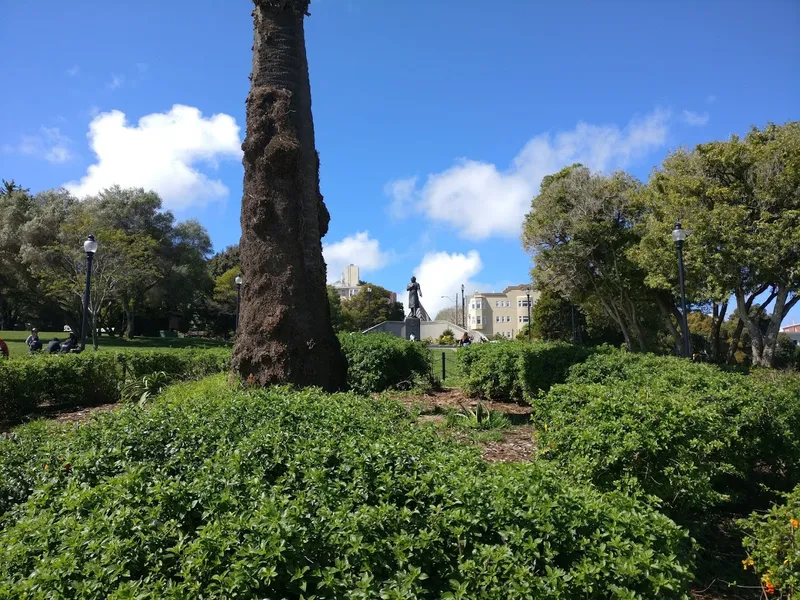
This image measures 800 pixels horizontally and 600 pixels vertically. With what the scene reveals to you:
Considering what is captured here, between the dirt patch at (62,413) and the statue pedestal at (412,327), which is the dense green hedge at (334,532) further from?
the statue pedestal at (412,327)

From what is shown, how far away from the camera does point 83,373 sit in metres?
9.57

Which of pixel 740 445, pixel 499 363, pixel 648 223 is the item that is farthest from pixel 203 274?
pixel 740 445

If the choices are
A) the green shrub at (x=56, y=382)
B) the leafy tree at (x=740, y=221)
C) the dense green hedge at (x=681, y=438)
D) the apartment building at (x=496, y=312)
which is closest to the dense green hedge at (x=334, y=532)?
the dense green hedge at (x=681, y=438)

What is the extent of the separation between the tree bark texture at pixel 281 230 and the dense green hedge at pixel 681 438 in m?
3.39

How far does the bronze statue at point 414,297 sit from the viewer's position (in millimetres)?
22719

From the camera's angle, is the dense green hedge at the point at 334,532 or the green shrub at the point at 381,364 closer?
the dense green hedge at the point at 334,532

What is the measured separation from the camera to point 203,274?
38.9 meters

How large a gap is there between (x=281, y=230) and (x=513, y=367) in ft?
16.9

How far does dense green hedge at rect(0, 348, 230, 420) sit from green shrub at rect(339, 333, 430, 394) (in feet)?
8.36

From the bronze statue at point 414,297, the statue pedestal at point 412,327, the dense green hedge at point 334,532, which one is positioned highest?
the bronze statue at point 414,297

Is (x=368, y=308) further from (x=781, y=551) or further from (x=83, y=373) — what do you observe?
(x=781, y=551)

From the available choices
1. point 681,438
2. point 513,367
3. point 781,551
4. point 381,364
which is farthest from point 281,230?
point 781,551

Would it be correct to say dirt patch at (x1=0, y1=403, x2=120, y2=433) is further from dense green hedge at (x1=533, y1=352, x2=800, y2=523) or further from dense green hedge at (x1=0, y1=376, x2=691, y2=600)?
dense green hedge at (x1=533, y1=352, x2=800, y2=523)

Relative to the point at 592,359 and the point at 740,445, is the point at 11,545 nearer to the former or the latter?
the point at 740,445
